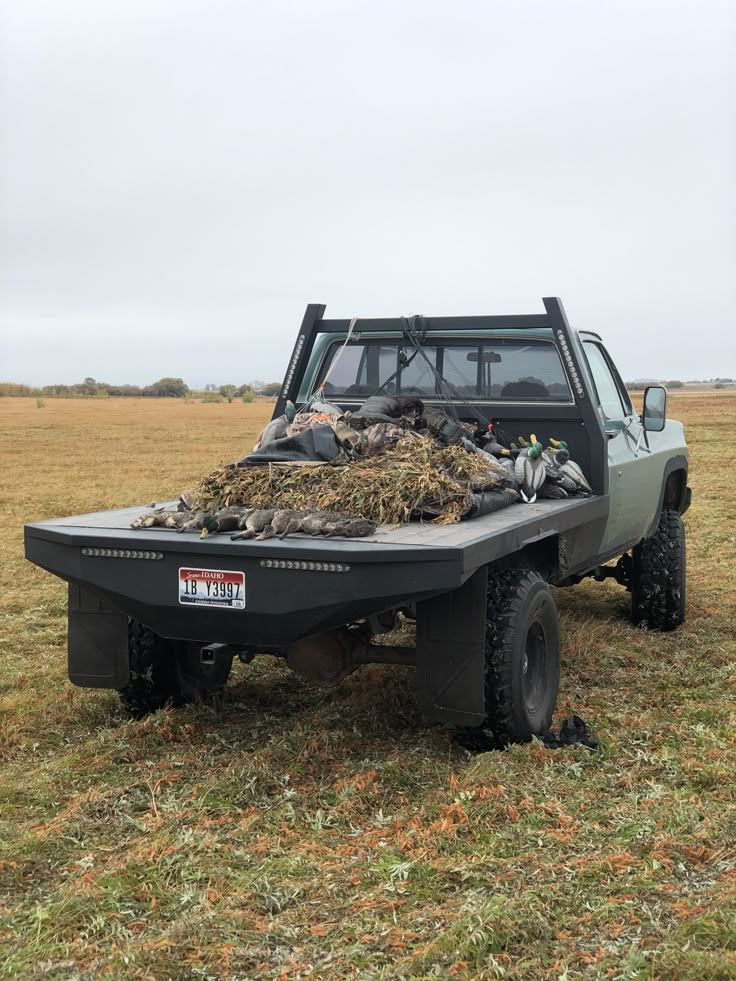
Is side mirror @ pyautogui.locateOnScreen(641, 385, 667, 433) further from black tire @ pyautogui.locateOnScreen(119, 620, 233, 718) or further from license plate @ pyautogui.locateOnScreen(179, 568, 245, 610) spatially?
license plate @ pyautogui.locateOnScreen(179, 568, 245, 610)

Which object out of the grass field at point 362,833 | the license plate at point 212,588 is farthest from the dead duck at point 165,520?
the grass field at point 362,833

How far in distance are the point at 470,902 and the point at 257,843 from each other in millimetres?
873

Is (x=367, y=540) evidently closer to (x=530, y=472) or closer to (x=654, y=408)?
(x=530, y=472)

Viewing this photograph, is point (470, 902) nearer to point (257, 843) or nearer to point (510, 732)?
point (257, 843)

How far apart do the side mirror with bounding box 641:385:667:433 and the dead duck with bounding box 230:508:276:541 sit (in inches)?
127

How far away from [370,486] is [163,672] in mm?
1382

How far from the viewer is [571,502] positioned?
5.53 metres

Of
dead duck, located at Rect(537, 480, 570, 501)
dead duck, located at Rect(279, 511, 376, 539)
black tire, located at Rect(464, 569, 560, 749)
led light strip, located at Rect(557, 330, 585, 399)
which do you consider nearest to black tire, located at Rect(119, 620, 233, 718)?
dead duck, located at Rect(279, 511, 376, 539)

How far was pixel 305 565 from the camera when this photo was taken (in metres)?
4.12

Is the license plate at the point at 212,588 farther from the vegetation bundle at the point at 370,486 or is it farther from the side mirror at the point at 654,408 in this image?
the side mirror at the point at 654,408

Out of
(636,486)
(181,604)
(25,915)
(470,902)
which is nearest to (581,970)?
(470,902)

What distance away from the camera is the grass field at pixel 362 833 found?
3.10 metres

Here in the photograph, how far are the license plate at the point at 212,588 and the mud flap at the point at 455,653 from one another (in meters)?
0.75

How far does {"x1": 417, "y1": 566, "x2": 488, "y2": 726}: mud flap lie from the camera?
4.46 metres
